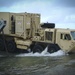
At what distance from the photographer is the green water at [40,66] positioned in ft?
54.6

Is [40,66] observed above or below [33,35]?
below

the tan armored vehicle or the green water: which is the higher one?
the tan armored vehicle

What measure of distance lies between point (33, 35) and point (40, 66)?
7.39 m

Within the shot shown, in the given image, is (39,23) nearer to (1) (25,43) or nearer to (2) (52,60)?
(1) (25,43)

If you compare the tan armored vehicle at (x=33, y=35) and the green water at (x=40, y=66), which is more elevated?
the tan armored vehicle at (x=33, y=35)

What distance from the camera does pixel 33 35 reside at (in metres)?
26.0

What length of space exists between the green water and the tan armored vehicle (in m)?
1.46

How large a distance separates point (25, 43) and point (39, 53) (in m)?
1.62

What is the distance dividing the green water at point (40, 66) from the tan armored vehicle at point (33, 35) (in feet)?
4.79

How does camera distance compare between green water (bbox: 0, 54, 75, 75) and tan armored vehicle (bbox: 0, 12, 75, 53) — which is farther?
tan armored vehicle (bbox: 0, 12, 75, 53)

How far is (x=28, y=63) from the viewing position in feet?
66.4

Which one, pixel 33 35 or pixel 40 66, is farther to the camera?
pixel 33 35

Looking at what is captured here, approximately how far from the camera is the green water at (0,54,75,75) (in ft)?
54.6

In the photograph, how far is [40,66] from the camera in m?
18.9
